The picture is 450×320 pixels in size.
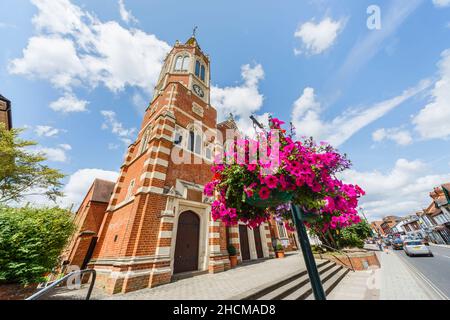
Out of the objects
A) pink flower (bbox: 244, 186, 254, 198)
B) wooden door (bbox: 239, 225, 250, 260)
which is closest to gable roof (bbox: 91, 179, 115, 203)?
wooden door (bbox: 239, 225, 250, 260)

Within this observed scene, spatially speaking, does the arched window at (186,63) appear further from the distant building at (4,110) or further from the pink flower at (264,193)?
the distant building at (4,110)

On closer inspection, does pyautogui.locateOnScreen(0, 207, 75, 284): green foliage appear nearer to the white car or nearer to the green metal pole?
the green metal pole

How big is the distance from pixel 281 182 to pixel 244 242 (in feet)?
39.4

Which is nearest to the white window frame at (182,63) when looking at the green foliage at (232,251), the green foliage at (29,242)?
the green foliage at (29,242)

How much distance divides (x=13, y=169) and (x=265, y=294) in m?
17.9

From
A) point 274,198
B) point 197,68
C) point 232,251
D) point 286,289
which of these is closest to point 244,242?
point 232,251

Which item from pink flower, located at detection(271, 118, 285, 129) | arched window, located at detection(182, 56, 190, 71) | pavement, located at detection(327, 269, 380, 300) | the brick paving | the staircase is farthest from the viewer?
arched window, located at detection(182, 56, 190, 71)

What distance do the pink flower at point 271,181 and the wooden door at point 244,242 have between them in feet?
37.5

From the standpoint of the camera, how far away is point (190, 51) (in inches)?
629

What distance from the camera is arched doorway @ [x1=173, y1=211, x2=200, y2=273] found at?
830cm

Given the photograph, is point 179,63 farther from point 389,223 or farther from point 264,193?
point 389,223

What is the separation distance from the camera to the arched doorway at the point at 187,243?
8305 mm

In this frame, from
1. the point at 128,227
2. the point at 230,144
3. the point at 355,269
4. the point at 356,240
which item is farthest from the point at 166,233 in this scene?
the point at 356,240

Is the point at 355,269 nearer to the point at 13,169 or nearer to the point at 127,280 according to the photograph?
the point at 127,280
